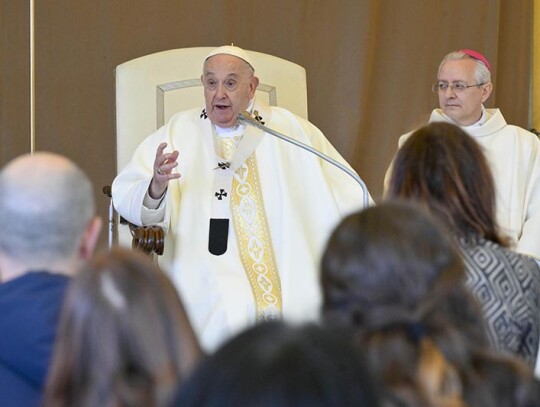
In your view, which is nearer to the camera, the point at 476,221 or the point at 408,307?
the point at 408,307

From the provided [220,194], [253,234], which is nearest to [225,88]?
[220,194]

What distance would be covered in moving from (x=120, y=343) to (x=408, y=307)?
0.46 metres

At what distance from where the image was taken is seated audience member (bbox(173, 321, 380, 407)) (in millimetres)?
1186

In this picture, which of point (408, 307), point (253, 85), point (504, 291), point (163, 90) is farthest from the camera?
point (163, 90)

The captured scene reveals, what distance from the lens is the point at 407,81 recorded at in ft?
22.6

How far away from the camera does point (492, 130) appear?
560cm

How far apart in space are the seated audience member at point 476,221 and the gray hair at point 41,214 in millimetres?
747

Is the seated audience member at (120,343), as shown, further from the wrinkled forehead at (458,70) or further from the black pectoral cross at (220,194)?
the wrinkled forehead at (458,70)

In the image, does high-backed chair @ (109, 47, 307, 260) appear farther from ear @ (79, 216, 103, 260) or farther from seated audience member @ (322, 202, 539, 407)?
seated audience member @ (322, 202, 539, 407)

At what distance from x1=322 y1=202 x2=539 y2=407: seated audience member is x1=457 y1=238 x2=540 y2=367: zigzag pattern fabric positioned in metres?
0.71

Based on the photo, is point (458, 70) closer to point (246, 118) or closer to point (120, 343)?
point (246, 118)

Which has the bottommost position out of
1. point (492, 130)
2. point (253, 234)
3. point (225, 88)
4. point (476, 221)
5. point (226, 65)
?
point (253, 234)

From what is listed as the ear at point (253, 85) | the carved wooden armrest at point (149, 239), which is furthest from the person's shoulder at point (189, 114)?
the carved wooden armrest at point (149, 239)

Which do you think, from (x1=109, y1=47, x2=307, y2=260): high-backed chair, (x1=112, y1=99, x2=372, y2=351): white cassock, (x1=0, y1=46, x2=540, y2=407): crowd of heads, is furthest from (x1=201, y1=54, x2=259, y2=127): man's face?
(x1=0, y1=46, x2=540, y2=407): crowd of heads
